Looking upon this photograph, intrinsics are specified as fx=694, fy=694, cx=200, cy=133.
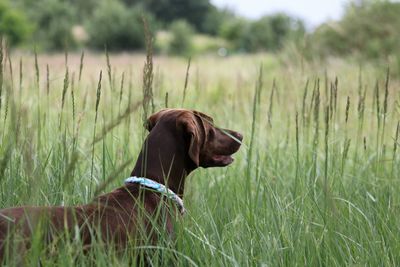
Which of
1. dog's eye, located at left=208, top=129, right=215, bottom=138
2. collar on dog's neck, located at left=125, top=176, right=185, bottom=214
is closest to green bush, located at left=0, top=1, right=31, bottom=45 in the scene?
dog's eye, located at left=208, top=129, right=215, bottom=138

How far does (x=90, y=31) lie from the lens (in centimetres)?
4297

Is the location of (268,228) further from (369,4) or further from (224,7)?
(224,7)

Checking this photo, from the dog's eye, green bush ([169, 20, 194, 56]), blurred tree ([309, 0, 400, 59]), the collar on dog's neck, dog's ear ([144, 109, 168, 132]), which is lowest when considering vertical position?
green bush ([169, 20, 194, 56])

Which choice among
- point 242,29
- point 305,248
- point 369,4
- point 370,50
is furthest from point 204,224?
point 242,29

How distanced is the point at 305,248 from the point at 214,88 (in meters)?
8.78

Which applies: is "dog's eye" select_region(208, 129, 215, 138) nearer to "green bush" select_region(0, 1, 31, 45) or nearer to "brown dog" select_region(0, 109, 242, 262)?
"brown dog" select_region(0, 109, 242, 262)

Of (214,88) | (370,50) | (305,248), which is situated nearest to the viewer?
(305,248)

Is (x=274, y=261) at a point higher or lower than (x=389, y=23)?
lower

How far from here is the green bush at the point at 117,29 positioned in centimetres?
4116

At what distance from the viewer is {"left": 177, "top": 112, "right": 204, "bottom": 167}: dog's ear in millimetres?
3203

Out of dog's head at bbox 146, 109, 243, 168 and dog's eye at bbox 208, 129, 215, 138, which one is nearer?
dog's head at bbox 146, 109, 243, 168

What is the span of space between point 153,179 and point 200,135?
0.32 metres

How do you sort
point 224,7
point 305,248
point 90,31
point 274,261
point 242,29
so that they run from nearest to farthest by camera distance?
point 274,261
point 305,248
point 90,31
point 242,29
point 224,7

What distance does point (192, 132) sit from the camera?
3201mm
